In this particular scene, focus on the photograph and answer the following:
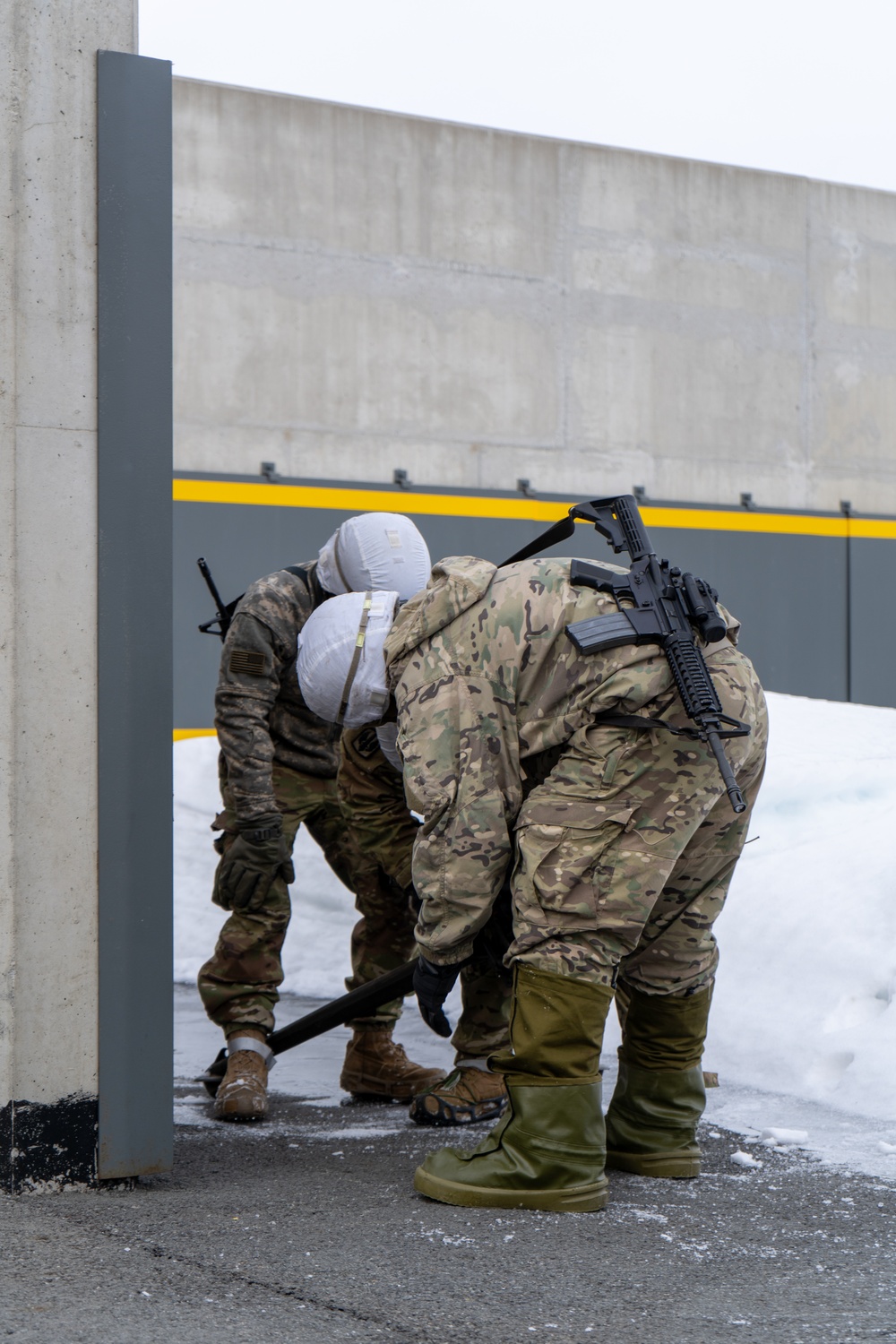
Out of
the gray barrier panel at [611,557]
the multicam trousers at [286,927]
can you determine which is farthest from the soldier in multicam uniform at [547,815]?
the gray barrier panel at [611,557]

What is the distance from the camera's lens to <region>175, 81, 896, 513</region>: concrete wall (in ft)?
32.5

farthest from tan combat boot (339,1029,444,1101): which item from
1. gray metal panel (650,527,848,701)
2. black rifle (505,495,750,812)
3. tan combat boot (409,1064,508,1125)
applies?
gray metal panel (650,527,848,701)

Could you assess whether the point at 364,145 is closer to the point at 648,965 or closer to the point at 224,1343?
the point at 648,965

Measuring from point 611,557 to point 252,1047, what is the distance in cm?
716

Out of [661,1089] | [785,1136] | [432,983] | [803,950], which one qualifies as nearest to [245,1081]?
[432,983]

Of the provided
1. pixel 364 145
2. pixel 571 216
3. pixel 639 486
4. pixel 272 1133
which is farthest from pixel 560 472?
pixel 272 1133

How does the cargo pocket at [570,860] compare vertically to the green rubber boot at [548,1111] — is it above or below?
above

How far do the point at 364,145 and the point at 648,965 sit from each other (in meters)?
8.62

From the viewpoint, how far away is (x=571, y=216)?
10969mm

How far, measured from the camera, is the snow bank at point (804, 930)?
385cm

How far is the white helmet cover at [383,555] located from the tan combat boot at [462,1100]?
122 centimetres

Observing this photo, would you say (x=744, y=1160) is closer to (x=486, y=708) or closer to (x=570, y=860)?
(x=570, y=860)

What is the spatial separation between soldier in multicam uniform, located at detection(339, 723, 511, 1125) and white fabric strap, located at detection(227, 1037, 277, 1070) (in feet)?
1.49

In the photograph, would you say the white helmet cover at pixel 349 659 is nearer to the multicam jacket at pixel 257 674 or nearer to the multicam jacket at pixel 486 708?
the multicam jacket at pixel 486 708
